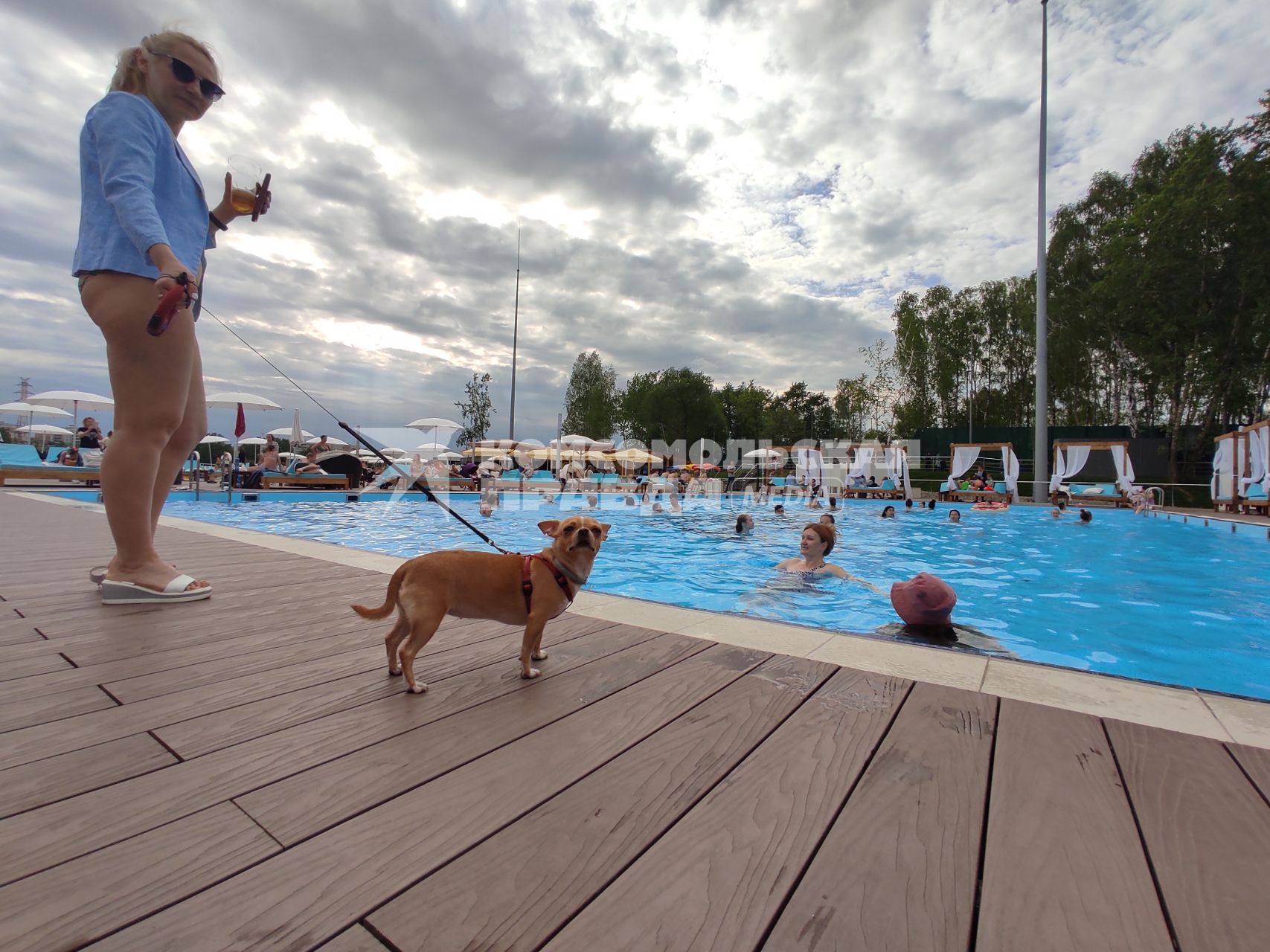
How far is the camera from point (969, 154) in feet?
67.2

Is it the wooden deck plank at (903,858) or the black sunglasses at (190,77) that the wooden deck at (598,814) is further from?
the black sunglasses at (190,77)

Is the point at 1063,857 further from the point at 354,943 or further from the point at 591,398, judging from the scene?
the point at 591,398

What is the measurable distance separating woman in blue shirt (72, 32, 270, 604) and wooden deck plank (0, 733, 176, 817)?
6.34ft

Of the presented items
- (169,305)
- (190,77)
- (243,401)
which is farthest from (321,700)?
(243,401)

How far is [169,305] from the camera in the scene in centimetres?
239

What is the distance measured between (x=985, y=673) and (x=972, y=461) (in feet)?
80.0

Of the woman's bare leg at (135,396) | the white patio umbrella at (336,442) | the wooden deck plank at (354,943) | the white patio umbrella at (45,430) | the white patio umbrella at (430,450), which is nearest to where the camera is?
the wooden deck plank at (354,943)

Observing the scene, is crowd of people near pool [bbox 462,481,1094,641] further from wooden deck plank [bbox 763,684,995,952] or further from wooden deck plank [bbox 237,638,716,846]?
wooden deck plank [bbox 237,638,716,846]

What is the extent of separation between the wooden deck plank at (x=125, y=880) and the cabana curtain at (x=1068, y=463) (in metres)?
24.8

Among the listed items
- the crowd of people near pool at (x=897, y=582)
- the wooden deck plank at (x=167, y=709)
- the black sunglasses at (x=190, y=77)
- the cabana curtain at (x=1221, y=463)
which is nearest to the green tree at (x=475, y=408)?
the crowd of people near pool at (x=897, y=582)

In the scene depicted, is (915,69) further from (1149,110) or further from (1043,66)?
(1149,110)

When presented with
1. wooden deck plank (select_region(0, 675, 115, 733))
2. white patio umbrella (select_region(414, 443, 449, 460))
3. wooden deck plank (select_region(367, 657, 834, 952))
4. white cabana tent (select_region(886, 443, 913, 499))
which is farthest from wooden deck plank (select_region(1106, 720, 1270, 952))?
white patio umbrella (select_region(414, 443, 449, 460))

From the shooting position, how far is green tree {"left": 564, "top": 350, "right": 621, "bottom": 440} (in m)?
61.8

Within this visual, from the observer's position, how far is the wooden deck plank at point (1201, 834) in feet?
3.00
